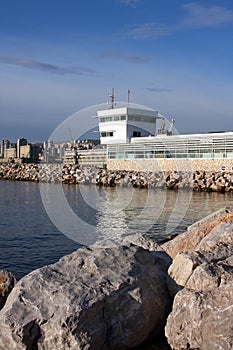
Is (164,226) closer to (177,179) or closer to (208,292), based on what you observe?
(208,292)

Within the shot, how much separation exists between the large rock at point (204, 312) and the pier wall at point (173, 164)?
→ 37.1m

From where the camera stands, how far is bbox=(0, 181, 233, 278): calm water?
11.3m

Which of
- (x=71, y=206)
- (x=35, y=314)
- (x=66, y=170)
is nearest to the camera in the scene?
(x=35, y=314)

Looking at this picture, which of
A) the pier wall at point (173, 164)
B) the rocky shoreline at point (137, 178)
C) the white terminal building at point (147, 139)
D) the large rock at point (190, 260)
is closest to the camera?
the large rock at point (190, 260)

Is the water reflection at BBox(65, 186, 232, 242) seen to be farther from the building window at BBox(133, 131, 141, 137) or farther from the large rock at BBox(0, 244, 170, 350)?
the building window at BBox(133, 131, 141, 137)

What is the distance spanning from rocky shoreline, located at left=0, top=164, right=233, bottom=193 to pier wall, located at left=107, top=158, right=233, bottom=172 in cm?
403

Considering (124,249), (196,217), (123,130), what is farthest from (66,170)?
(124,249)

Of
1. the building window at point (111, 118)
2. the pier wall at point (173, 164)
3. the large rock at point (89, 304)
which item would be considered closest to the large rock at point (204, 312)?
the large rock at point (89, 304)

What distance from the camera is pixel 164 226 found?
620 inches

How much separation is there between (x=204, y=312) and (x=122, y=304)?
0.78 metres

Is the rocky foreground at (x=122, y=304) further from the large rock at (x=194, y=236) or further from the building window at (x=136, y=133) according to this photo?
the building window at (x=136, y=133)

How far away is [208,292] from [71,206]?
63.2 feet

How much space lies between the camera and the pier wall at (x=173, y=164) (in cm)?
4178

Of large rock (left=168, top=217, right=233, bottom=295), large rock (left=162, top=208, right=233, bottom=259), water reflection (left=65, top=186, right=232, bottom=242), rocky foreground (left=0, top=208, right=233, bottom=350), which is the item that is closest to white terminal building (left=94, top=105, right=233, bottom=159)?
water reflection (left=65, top=186, right=232, bottom=242)
